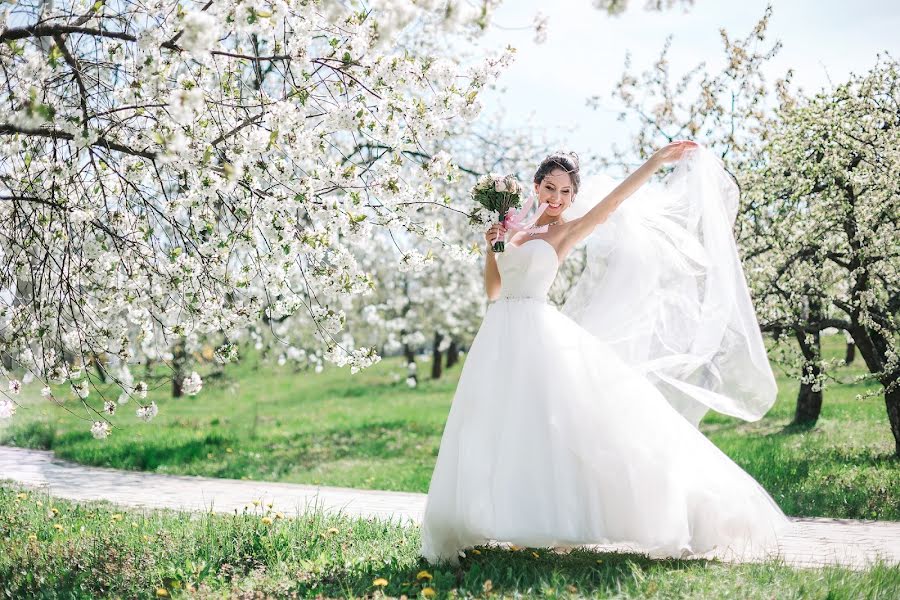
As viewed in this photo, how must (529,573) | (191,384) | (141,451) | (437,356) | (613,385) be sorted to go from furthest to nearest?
1. (437,356)
2. (141,451)
3. (191,384)
4. (613,385)
5. (529,573)

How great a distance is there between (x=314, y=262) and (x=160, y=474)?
5.37m

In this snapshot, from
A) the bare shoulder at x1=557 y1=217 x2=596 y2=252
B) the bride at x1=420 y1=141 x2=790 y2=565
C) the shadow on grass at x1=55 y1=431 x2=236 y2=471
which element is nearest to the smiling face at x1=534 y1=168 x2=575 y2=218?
the bride at x1=420 y1=141 x2=790 y2=565

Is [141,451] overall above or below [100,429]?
below

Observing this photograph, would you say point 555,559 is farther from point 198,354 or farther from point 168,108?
point 198,354

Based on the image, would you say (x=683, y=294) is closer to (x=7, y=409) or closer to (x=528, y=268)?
(x=528, y=268)

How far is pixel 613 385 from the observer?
4688mm

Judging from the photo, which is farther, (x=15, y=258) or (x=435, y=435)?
(x=435, y=435)

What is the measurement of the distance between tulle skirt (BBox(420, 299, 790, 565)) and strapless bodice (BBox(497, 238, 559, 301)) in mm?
142

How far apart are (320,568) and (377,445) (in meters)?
7.81

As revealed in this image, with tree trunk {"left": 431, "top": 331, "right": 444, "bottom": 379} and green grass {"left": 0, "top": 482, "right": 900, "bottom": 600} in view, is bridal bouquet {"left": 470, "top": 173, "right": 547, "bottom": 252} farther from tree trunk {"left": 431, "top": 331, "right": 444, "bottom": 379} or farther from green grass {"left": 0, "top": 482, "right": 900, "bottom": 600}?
tree trunk {"left": 431, "top": 331, "right": 444, "bottom": 379}

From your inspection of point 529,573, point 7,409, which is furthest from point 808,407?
point 7,409

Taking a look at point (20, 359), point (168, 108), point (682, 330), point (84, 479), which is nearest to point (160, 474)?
point (84, 479)

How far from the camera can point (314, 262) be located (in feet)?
17.9

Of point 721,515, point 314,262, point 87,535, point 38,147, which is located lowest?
point 87,535
